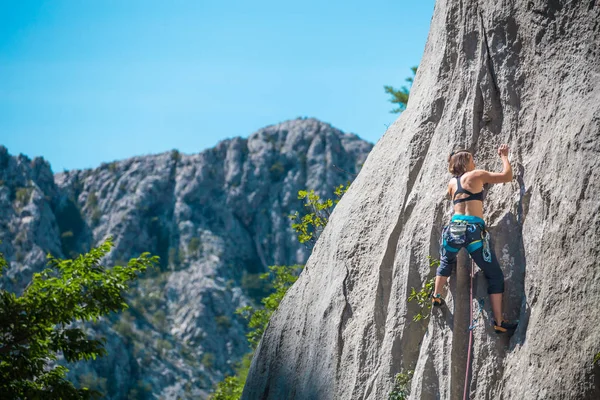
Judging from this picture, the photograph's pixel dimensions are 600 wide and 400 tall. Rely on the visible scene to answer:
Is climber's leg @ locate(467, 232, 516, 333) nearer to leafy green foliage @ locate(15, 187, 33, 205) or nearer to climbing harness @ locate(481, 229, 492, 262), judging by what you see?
climbing harness @ locate(481, 229, 492, 262)

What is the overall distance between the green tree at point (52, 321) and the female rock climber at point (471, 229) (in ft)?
22.0

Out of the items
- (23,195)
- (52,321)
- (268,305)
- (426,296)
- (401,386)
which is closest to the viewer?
(401,386)

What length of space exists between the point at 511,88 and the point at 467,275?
244 centimetres

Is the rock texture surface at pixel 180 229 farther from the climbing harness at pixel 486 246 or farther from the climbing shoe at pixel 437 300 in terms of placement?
the climbing harness at pixel 486 246

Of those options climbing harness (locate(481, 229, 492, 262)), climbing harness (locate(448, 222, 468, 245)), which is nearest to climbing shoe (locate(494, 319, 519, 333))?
climbing harness (locate(481, 229, 492, 262))

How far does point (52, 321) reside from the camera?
1224 centimetres

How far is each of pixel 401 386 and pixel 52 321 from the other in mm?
6529

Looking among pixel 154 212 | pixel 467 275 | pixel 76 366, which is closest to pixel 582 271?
pixel 467 275

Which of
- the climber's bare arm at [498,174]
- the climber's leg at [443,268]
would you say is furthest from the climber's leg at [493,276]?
the climber's bare arm at [498,174]

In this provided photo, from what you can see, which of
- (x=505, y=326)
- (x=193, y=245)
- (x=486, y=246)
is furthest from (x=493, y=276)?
(x=193, y=245)

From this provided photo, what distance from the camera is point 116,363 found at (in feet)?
231

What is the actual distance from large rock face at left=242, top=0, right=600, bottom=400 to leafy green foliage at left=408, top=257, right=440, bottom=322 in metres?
0.10

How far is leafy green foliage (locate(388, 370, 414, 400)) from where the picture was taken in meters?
8.80

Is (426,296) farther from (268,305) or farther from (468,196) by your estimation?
(268,305)
